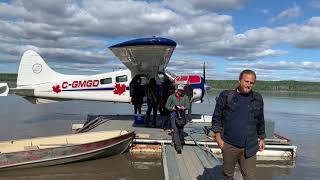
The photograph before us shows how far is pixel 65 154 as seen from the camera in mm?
8141

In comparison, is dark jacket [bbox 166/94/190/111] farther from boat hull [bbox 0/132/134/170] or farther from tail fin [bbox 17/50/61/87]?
tail fin [bbox 17/50/61/87]

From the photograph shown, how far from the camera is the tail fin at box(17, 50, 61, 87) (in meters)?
13.4

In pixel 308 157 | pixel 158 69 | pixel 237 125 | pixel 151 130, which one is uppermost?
pixel 158 69

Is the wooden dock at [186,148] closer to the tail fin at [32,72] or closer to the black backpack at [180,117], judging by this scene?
the black backpack at [180,117]

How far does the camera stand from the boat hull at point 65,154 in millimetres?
7632

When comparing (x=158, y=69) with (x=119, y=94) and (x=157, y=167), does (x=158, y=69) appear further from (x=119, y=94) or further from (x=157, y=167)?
(x=157, y=167)

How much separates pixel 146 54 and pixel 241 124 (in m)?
6.61

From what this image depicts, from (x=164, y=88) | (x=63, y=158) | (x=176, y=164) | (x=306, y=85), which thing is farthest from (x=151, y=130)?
(x=306, y=85)

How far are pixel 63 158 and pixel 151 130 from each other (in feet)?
10.2

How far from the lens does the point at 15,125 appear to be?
14.6 metres

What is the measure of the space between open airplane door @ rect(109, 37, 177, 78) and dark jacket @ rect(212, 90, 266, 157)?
5.40 meters

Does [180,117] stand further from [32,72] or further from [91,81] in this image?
[32,72]

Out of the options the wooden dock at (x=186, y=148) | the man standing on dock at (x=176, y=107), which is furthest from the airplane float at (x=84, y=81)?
the man standing on dock at (x=176, y=107)

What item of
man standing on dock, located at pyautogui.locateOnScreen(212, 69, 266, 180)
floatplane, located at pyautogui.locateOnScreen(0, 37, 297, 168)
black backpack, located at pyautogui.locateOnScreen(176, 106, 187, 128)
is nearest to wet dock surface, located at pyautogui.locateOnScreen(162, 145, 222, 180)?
black backpack, located at pyautogui.locateOnScreen(176, 106, 187, 128)
